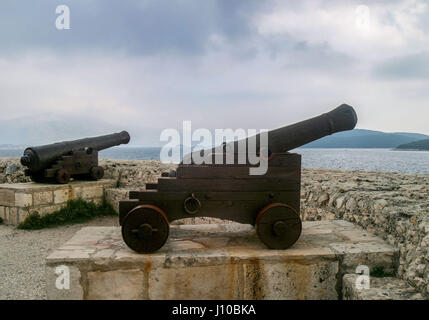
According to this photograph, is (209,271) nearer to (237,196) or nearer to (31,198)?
(237,196)

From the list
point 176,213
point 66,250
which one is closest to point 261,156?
point 176,213

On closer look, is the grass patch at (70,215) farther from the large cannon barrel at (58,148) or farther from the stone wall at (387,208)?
the stone wall at (387,208)

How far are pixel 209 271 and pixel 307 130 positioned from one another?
63.2 inches

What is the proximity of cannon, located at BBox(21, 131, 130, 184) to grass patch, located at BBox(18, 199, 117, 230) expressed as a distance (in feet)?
2.05

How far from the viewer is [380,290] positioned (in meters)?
2.61

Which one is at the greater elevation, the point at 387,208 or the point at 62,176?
the point at 387,208

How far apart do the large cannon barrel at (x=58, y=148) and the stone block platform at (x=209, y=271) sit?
16.8 ft

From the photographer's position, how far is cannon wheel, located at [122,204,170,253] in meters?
2.98

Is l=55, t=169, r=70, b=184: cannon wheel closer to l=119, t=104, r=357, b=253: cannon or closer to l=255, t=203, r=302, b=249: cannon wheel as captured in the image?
l=119, t=104, r=357, b=253: cannon

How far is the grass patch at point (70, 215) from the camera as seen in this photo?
6887 millimetres

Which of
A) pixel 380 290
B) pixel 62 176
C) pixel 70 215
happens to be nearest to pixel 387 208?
pixel 380 290

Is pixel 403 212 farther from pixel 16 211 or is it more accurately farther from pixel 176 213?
pixel 16 211

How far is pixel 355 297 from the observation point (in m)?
2.69

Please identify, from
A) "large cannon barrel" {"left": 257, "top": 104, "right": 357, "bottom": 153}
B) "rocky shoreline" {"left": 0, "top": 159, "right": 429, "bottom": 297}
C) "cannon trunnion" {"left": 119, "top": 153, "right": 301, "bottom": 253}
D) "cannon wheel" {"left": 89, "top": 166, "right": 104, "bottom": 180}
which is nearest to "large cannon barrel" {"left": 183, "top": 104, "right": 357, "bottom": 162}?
"large cannon barrel" {"left": 257, "top": 104, "right": 357, "bottom": 153}
